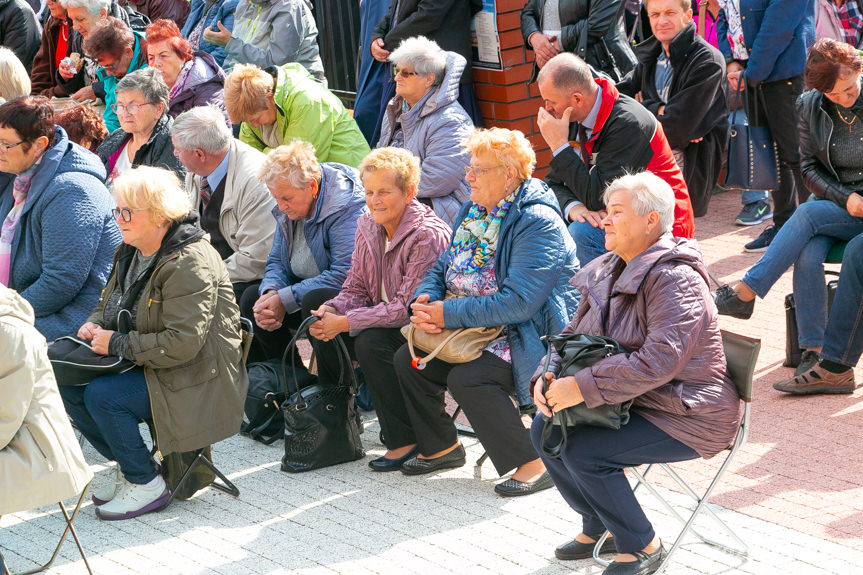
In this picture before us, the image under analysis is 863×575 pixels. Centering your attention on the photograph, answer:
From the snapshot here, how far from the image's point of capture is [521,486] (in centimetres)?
487

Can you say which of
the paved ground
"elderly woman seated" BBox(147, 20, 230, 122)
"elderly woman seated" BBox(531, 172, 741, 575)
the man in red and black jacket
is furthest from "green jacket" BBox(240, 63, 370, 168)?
"elderly woman seated" BBox(531, 172, 741, 575)

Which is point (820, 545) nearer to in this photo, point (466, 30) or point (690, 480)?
point (690, 480)

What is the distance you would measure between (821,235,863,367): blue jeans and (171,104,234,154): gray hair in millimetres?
3473

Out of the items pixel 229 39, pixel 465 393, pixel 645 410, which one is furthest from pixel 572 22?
pixel 645 410

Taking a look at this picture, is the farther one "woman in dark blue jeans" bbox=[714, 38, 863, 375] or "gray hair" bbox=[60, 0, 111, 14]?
"gray hair" bbox=[60, 0, 111, 14]

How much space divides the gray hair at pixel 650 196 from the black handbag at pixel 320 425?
1925 mm

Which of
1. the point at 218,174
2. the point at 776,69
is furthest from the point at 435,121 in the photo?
the point at 776,69

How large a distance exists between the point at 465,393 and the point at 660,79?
2910 millimetres

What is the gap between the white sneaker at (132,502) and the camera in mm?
4980

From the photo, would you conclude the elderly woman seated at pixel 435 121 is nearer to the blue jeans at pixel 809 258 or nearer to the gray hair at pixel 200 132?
the gray hair at pixel 200 132

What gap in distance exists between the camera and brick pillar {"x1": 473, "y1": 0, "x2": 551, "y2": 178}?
7.73m

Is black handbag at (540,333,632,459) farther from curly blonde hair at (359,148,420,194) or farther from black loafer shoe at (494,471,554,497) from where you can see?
curly blonde hair at (359,148,420,194)

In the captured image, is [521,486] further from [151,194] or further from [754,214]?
[754,214]

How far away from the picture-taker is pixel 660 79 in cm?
678
